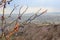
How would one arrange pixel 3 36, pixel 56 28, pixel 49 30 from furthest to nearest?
pixel 56 28 < pixel 49 30 < pixel 3 36

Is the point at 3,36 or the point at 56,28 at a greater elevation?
the point at 3,36

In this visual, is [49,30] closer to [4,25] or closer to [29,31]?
[29,31]

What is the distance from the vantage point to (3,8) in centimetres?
158

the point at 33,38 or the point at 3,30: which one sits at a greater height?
the point at 3,30

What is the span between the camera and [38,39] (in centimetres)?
405

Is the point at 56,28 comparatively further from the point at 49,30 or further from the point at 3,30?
the point at 3,30

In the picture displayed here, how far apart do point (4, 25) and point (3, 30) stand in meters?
0.05

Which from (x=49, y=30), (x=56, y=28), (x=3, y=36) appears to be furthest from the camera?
(x=56, y=28)

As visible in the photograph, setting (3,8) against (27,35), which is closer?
(3,8)

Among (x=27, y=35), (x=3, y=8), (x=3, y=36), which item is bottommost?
(x=27, y=35)

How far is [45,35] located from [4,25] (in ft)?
8.40

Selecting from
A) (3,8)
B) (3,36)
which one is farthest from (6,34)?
(3,8)

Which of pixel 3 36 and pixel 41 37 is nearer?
pixel 3 36

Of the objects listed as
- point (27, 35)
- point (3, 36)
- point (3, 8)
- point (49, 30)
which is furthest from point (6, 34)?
point (27, 35)
